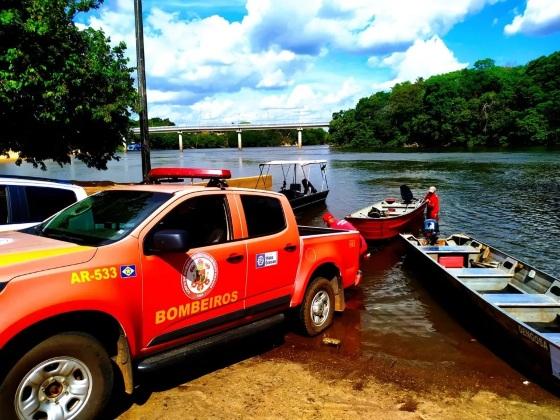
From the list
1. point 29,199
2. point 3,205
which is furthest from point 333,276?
point 3,205

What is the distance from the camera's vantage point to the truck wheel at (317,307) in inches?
246

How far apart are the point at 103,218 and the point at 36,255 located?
1.00 m

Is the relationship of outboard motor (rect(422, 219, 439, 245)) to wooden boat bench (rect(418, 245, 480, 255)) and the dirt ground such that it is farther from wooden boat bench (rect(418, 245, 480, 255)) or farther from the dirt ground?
the dirt ground

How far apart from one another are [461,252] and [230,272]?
704 centimetres

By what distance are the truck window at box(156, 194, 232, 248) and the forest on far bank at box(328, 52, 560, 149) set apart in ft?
311

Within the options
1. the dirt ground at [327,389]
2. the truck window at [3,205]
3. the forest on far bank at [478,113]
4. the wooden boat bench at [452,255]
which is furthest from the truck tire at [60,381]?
the forest on far bank at [478,113]

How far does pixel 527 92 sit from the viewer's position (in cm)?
→ 9575

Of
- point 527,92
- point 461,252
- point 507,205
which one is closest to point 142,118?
point 461,252

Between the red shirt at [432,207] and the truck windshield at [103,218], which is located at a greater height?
the truck windshield at [103,218]

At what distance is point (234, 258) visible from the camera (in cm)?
498

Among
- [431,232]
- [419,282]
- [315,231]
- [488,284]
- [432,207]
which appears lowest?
[419,282]

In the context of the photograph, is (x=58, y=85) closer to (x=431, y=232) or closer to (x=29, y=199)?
(x=29, y=199)

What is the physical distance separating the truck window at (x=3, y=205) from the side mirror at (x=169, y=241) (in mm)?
3757

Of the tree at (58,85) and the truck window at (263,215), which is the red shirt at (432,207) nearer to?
the tree at (58,85)
